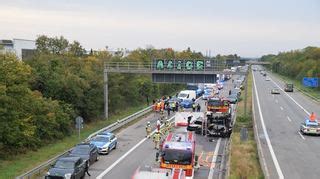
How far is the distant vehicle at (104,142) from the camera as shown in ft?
102

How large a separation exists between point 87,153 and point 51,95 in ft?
59.3

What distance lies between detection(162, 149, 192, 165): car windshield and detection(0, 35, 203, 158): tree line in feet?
36.9

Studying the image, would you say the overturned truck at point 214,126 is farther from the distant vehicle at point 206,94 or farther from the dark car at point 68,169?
the distant vehicle at point 206,94

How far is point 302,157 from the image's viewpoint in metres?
29.7

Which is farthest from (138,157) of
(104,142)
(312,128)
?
(312,128)

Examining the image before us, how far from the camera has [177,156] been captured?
77.4 ft


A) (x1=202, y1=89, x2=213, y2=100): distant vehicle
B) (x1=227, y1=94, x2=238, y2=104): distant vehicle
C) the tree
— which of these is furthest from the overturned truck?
the tree

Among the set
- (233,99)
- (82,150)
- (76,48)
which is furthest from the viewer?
(76,48)

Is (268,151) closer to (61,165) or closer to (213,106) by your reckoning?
(213,106)

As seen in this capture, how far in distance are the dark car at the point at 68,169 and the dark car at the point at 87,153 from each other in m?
1.57

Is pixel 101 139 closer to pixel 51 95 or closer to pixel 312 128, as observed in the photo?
pixel 51 95

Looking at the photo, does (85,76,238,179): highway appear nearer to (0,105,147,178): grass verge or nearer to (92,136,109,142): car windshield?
(92,136,109,142): car windshield

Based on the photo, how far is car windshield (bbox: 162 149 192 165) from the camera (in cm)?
2350

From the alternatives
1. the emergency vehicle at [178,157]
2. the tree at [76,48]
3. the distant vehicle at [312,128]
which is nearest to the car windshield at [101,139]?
the emergency vehicle at [178,157]
